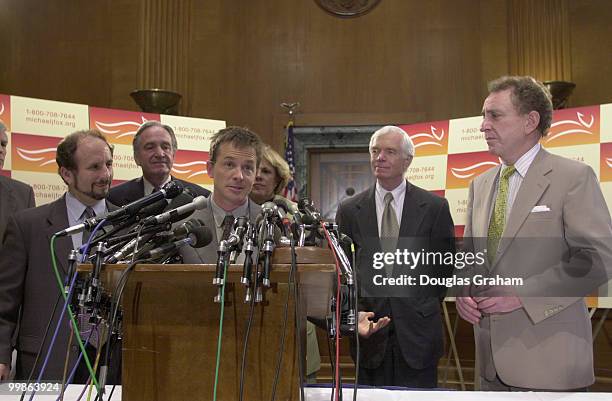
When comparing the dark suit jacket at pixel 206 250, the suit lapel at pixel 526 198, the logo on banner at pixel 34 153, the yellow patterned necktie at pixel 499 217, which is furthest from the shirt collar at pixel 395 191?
the logo on banner at pixel 34 153

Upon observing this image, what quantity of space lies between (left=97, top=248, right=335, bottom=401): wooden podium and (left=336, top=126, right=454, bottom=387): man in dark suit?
1.63 meters

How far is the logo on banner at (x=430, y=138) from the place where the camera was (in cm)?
576

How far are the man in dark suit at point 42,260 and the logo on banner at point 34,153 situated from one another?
239cm

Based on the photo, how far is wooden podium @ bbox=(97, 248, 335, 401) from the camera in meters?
1.50

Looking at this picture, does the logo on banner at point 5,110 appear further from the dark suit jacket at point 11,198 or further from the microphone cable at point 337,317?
the microphone cable at point 337,317

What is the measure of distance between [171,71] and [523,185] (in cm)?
489

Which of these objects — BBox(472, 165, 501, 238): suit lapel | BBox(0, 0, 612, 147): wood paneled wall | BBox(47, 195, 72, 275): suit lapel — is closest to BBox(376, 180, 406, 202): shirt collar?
BBox(472, 165, 501, 238): suit lapel

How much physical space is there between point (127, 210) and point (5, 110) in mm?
4047

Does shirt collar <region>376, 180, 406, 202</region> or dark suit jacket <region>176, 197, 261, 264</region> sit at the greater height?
shirt collar <region>376, 180, 406, 202</region>

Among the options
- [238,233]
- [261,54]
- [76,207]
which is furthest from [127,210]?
[261,54]

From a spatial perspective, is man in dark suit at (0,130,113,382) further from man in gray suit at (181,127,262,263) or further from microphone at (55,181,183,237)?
microphone at (55,181,183,237)

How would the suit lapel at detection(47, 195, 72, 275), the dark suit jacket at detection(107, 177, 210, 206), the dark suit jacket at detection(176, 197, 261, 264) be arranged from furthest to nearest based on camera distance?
1. the dark suit jacket at detection(107, 177, 210, 206)
2. the suit lapel at detection(47, 195, 72, 275)
3. the dark suit jacket at detection(176, 197, 261, 264)

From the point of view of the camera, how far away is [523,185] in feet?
8.55

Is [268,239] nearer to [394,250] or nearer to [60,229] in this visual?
[60,229]
